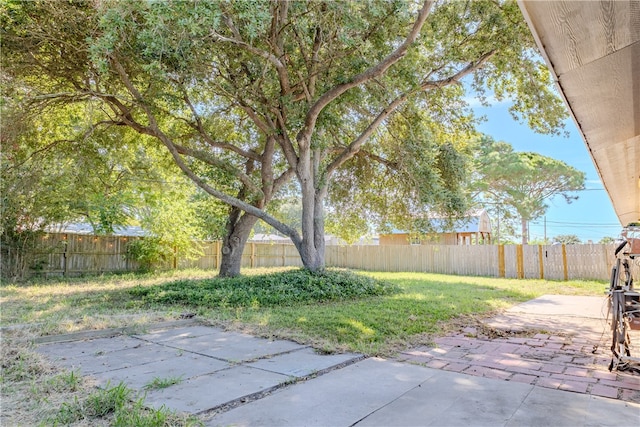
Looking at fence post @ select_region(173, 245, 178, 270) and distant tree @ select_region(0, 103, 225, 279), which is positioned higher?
distant tree @ select_region(0, 103, 225, 279)

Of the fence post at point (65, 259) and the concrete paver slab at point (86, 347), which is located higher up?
the fence post at point (65, 259)

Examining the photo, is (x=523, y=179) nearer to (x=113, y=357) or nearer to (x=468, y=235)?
(x=468, y=235)

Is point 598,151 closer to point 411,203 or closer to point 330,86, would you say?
point 330,86

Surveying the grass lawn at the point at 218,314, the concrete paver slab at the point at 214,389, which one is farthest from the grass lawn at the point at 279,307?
the concrete paver slab at the point at 214,389

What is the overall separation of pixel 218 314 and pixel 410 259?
1216 cm

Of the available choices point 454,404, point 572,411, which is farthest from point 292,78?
point 572,411

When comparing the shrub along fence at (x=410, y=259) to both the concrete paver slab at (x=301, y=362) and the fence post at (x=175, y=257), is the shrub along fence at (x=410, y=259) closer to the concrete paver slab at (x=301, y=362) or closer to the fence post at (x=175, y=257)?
the fence post at (x=175, y=257)

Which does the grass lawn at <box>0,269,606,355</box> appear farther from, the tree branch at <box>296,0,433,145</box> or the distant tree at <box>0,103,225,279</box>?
the tree branch at <box>296,0,433,145</box>

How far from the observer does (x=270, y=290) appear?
7.83 m

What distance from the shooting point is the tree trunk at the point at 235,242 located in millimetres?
11219

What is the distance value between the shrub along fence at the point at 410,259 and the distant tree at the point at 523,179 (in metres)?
5.88

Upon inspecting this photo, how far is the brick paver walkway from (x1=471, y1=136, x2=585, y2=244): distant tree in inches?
640

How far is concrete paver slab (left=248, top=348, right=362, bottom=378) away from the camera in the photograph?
3544 mm

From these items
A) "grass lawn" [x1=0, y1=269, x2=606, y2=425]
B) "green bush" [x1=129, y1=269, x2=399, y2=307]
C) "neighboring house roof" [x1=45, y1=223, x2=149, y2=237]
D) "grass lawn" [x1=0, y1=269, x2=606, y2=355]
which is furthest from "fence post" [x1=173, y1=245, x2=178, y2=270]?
"green bush" [x1=129, y1=269, x2=399, y2=307]
